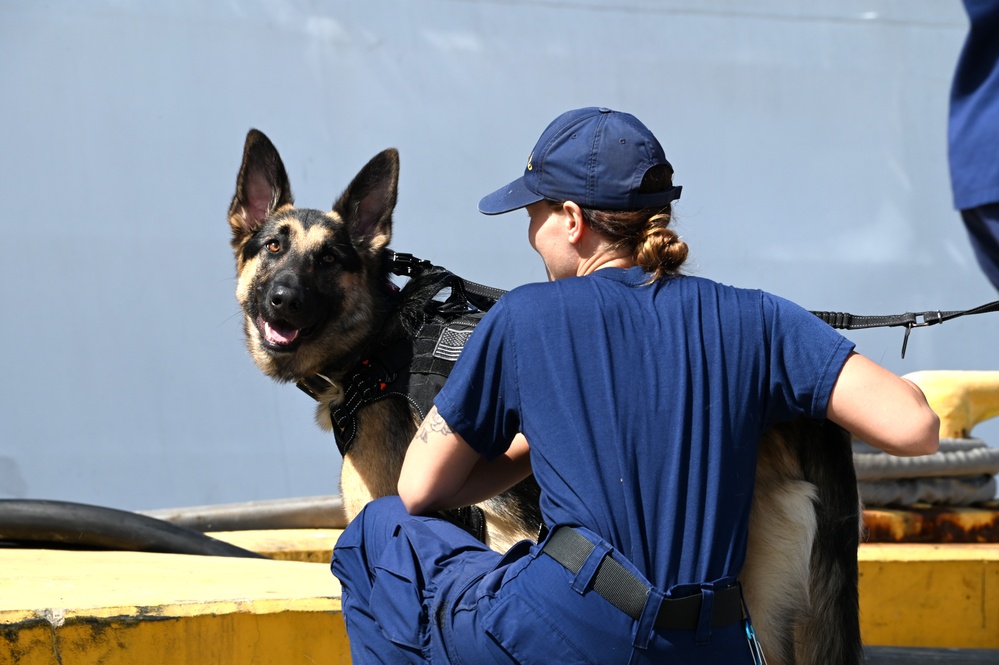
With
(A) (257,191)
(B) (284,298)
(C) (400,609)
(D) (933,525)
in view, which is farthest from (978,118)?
(D) (933,525)

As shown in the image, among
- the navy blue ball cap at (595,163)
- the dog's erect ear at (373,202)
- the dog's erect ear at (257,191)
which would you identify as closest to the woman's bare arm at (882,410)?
the navy blue ball cap at (595,163)

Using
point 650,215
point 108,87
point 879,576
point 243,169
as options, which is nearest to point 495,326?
point 650,215

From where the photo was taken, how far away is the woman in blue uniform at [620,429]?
1285 mm

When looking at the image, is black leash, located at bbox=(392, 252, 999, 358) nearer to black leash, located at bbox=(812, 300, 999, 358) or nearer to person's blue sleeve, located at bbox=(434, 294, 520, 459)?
black leash, located at bbox=(812, 300, 999, 358)

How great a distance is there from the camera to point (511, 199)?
5.12ft

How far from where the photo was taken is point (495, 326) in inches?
54.4

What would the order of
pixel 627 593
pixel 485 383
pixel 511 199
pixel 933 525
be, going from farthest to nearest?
pixel 933 525, pixel 511 199, pixel 485 383, pixel 627 593

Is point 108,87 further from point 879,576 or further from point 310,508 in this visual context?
point 879,576

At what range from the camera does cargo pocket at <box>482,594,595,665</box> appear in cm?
127

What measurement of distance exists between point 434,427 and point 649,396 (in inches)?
13.0

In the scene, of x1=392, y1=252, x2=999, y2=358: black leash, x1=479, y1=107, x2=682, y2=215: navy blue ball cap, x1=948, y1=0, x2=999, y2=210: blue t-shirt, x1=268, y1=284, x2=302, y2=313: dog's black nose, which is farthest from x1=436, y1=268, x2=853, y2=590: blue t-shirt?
x1=268, y1=284, x2=302, y2=313: dog's black nose

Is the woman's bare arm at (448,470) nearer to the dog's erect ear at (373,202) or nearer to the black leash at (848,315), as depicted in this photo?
the black leash at (848,315)

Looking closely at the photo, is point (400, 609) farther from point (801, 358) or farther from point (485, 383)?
point (801, 358)

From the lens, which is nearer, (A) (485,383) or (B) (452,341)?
(A) (485,383)
